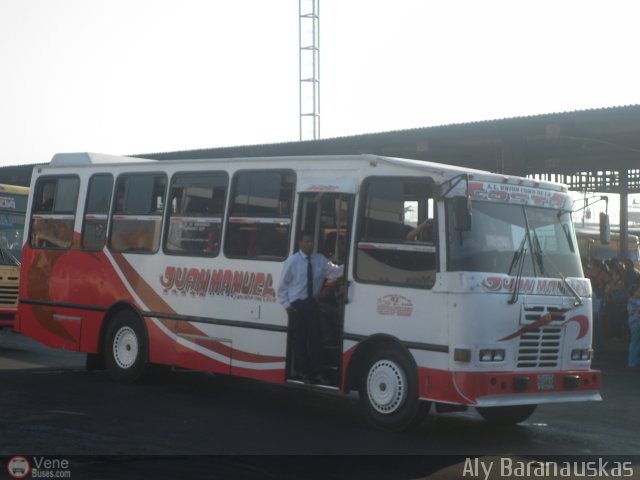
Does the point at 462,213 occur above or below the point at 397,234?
above

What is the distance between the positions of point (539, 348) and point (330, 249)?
2.57m

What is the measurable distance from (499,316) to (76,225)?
22.9ft

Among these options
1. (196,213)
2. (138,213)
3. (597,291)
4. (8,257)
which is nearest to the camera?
(196,213)

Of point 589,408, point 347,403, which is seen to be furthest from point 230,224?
point 589,408

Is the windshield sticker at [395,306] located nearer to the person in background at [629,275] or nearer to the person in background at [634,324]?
the person in background at [634,324]

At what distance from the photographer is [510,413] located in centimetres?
1213

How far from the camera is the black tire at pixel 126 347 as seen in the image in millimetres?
14344

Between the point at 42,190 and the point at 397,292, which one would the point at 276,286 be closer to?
the point at 397,292

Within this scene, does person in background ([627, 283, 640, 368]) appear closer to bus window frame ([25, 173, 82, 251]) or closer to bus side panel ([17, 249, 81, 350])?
bus side panel ([17, 249, 81, 350])

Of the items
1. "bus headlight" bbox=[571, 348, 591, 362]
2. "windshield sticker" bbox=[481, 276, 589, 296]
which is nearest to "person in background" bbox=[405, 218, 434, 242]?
"windshield sticker" bbox=[481, 276, 589, 296]

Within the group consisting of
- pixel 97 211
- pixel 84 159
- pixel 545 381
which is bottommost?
pixel 545 381

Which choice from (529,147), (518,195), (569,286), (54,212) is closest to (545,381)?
(569,286)

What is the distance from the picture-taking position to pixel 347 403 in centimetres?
1363

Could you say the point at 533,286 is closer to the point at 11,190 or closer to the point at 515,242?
the point at 515,242
